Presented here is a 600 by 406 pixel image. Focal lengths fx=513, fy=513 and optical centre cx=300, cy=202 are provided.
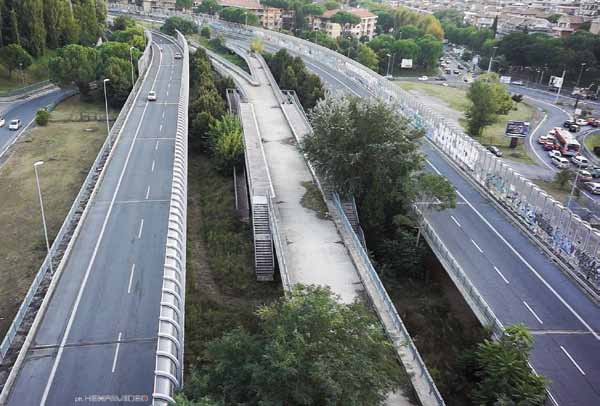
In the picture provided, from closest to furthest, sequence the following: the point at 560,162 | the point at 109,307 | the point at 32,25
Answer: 1. the point at 109,307
2. the point at 560,162
3. the point at 32,25

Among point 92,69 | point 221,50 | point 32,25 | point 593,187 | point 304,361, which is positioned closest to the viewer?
point 304,361

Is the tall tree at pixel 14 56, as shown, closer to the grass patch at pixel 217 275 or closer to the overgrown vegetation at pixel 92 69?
the overgrown vegetation at pixel 92 69

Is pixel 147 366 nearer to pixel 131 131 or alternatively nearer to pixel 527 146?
pixel 131 131

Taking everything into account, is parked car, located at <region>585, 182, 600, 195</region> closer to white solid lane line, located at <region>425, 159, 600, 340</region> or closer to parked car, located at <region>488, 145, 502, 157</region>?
parked car, located at <region>488, 145, 502, 157</region>

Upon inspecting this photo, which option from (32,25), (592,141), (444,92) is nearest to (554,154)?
(592,141)

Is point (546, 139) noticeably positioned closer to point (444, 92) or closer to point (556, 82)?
point (556, 82)

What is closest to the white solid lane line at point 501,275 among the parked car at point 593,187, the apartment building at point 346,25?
the parked car at point 593,187
